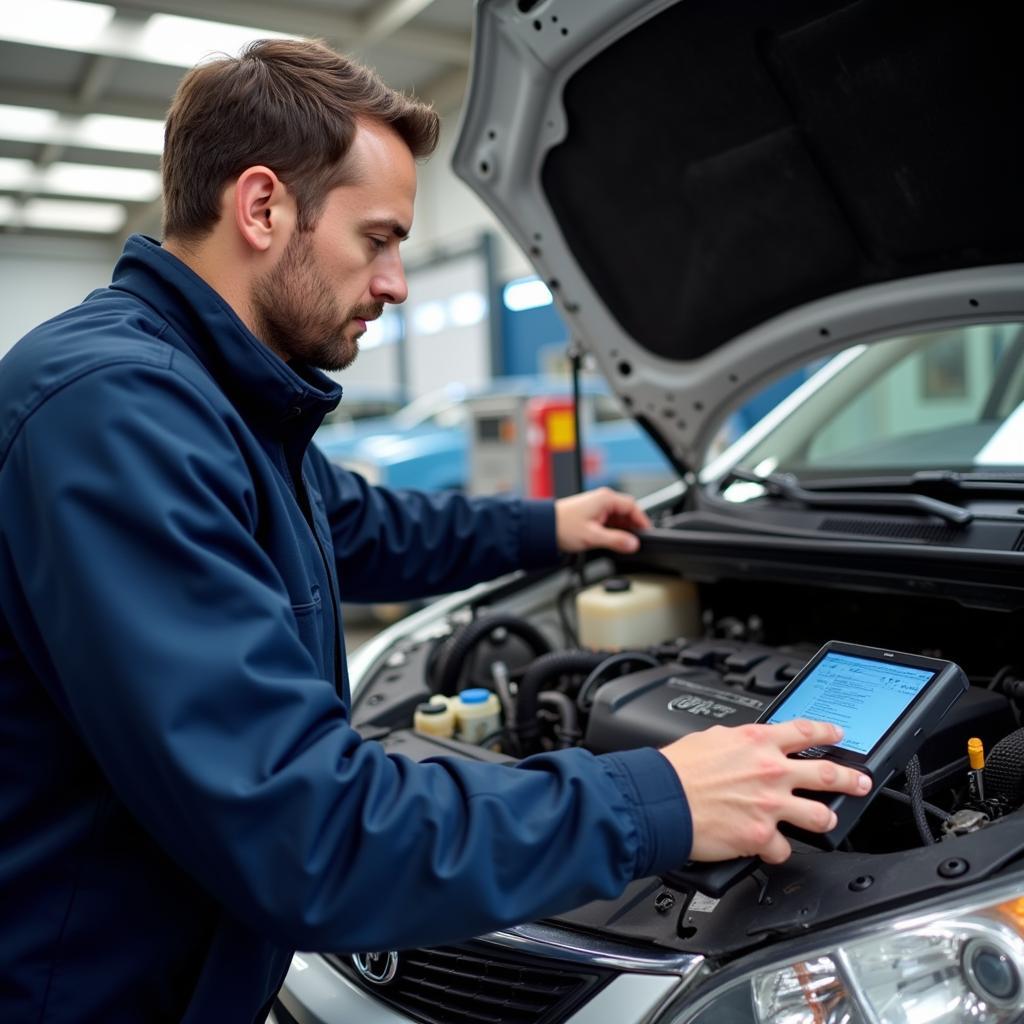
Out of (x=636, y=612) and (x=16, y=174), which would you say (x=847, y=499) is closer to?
(x=636, y=612)

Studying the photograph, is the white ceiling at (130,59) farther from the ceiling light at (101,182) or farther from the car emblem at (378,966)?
the car emblem at (378,966)

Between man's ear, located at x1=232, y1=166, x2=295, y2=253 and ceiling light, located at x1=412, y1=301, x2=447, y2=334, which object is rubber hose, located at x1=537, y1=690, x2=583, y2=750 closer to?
man's ear, located at x1=232, y1=166, x2=295, y2=253

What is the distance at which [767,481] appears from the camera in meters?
1.97

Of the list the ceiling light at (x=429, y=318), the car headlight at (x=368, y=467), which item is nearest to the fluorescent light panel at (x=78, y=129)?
the ceiling light at (x=429, y=318)

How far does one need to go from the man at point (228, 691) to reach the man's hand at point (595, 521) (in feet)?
2.61

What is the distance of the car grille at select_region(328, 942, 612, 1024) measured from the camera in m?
1.10

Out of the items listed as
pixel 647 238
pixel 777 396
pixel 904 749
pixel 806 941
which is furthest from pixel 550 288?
pixel 777 396

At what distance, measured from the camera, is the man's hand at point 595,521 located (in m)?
1.95

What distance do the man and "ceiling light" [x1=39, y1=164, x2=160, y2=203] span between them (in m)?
11.7

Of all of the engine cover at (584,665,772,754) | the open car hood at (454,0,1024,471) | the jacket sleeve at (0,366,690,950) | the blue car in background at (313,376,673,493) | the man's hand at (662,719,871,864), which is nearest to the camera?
the jacket sleeve at (0,366,690,950)

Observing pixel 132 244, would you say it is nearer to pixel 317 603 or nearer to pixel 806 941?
pixel 317 603

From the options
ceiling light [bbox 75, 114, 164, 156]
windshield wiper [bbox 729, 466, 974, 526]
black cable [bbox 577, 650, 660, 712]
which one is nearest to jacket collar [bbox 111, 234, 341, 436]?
black cable [bbox 577, 650, 660, 712]

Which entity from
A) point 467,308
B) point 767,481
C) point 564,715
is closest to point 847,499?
point 767,481

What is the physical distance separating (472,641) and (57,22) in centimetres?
777
